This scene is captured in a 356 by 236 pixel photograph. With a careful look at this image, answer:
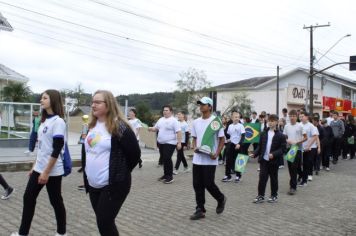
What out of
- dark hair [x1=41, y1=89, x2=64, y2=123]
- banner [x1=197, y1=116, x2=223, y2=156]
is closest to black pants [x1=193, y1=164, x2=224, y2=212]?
banner [x1=197, y1=116, x2=223, y2=156]

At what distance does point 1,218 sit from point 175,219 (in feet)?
8.15

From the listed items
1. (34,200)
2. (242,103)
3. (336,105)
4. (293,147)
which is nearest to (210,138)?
(34,200)

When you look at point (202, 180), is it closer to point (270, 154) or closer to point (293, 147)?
point (270, 154)

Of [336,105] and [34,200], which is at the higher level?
[336,105]

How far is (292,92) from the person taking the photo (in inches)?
1655

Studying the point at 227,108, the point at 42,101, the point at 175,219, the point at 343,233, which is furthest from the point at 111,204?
the point at 227,108

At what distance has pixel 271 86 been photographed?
5034 cm

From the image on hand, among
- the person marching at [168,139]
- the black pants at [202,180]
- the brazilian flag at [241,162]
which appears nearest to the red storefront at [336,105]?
the brazilian flag at [241,162]

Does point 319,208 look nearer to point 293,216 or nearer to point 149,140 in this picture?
point 293,216

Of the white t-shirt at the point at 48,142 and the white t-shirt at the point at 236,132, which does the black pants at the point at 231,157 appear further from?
the white t-shirt at the point at 48,142

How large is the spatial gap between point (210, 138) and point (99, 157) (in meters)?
3.27

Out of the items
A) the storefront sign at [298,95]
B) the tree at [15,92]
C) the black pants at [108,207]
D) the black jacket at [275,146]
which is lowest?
the black pants at [108,207]

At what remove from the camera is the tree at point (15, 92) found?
26.4m

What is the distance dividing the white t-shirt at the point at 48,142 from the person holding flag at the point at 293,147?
5.74 metres
